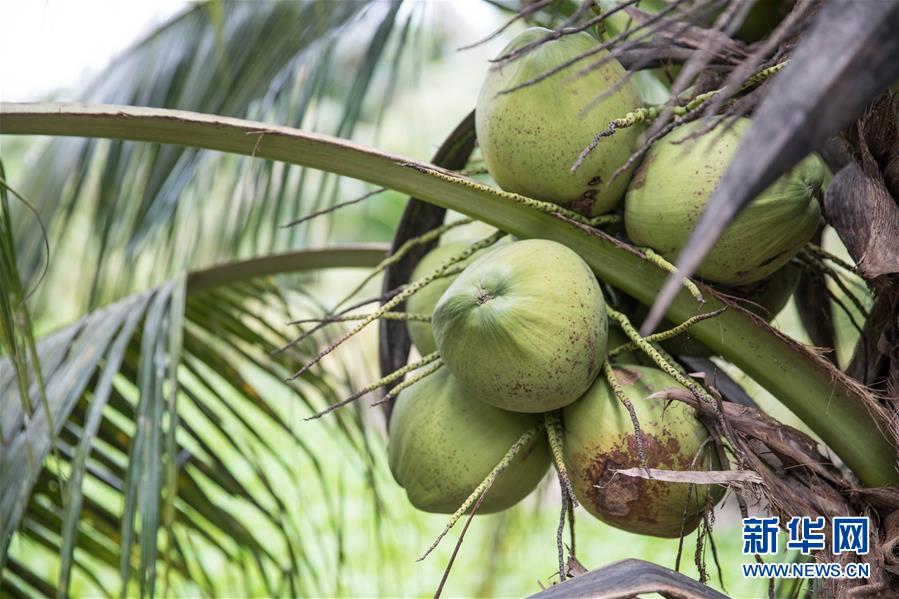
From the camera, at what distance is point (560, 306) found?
827 mm

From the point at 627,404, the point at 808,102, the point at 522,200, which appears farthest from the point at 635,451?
the point at 808,102

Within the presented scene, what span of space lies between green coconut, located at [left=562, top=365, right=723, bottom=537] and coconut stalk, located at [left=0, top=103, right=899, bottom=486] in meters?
0.09

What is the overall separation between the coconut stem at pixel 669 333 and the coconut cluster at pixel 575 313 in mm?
25

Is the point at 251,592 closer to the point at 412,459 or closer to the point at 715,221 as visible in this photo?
the point at 412,459

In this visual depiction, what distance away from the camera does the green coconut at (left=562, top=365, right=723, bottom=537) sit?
2.85ft

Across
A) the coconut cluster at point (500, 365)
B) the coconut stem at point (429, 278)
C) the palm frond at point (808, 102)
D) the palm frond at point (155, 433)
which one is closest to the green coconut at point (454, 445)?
the coconut cluster at point (500, 365)

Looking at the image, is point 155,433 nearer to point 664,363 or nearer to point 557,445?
point 557,445

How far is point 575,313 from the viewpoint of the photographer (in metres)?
0.83

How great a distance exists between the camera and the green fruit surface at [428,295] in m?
1.04

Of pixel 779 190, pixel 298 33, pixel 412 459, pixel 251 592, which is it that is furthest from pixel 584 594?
pixel 298 33

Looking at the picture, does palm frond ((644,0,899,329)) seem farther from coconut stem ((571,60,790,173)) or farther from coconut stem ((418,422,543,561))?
coconut stem ((418,422,543,561))

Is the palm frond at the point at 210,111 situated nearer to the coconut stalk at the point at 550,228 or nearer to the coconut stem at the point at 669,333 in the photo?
the coconut stalk at the point at 550,228

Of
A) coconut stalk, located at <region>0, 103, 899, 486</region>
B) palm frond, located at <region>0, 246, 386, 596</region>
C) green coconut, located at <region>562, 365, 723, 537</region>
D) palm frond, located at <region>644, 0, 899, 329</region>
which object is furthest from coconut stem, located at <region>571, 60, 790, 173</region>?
palm frond, located at <region>0, 246, 386, 596</region>

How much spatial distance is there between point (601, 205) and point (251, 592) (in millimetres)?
893
